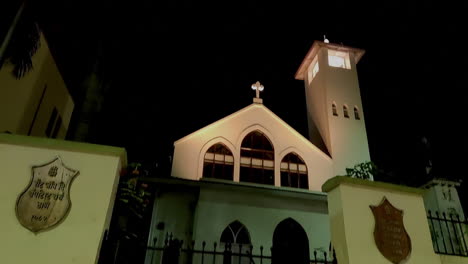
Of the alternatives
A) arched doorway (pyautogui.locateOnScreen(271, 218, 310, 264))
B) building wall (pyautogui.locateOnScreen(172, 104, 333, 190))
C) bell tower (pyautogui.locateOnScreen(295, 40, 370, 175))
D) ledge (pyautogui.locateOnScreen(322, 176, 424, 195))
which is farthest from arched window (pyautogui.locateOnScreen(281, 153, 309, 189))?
ledge (pyautogui.locateOnScreen(322, 176, 424, 195))

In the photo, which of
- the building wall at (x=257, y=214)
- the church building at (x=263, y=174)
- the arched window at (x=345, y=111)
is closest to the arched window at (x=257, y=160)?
the church building at (x=263, y=174)

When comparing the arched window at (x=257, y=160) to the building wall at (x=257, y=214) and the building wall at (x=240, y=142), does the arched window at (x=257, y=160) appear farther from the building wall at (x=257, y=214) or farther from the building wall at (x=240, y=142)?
the building wall at (x=257, y=214)

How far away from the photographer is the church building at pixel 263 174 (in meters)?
12.0

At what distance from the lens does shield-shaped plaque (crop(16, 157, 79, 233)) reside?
13.0ft

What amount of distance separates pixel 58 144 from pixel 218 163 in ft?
32.6

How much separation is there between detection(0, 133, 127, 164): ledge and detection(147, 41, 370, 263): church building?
24.4ft

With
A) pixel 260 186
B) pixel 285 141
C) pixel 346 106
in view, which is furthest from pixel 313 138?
pixel 260 186

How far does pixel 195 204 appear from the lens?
Result: 502 inches

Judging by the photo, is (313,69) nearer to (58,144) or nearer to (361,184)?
(361,184)

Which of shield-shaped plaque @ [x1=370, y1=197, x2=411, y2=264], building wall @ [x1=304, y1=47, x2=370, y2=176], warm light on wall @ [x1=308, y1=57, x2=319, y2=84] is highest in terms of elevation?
warm light on wall @ [x1=308, y1=57, x2=319, y2=84]

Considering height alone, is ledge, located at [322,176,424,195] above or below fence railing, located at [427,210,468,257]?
above

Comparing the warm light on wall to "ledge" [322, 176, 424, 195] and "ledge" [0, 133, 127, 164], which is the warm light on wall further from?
"ledge" [0, 133, 127, 164]

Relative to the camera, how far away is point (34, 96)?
8.79 metres

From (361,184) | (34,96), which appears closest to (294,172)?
(361,184)
